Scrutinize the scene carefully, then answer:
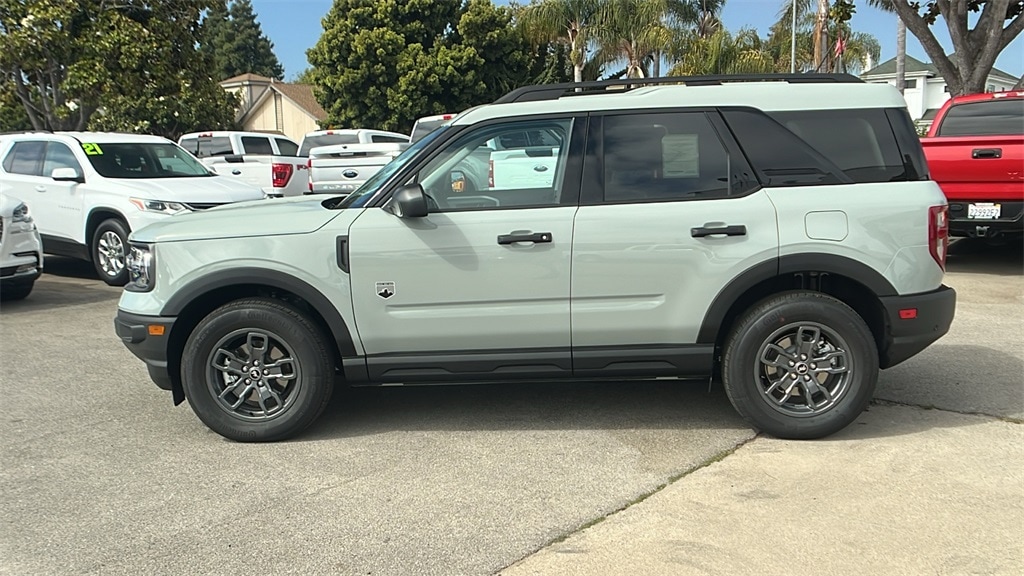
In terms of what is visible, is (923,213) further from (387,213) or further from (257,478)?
(257,478)

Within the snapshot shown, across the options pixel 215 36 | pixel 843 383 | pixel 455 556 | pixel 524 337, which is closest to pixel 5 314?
pixel 524 337

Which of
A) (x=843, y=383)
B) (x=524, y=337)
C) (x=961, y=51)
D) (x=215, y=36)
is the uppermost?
(x=215, y=36)

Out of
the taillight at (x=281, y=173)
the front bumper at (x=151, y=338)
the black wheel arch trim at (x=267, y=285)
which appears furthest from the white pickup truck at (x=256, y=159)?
the black wheel arch trim at (x=267, y=285)

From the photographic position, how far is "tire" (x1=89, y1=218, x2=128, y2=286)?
9586mm

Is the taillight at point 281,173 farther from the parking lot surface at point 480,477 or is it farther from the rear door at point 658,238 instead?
the rear door at point 658,238

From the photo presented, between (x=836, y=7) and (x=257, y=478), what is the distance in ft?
51.8

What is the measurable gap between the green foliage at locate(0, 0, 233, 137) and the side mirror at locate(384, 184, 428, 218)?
49.6ft

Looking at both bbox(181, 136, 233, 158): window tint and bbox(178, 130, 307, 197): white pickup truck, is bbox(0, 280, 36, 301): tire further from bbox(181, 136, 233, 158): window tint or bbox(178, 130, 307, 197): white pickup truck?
bbox(181, 136, 233, 158): window tint

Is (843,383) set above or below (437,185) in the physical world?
below

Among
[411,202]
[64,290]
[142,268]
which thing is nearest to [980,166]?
[411,202]

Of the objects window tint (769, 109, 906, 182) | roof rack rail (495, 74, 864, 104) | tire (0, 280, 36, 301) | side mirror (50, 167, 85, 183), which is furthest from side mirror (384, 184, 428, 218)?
side mirror (50, 167, 85, 183)

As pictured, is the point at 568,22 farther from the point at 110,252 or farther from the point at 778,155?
the point at 778,155

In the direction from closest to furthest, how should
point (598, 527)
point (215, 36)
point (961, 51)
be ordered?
point (598, 527) → point (961, 51) → point (215, 36)

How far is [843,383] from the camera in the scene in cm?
449
